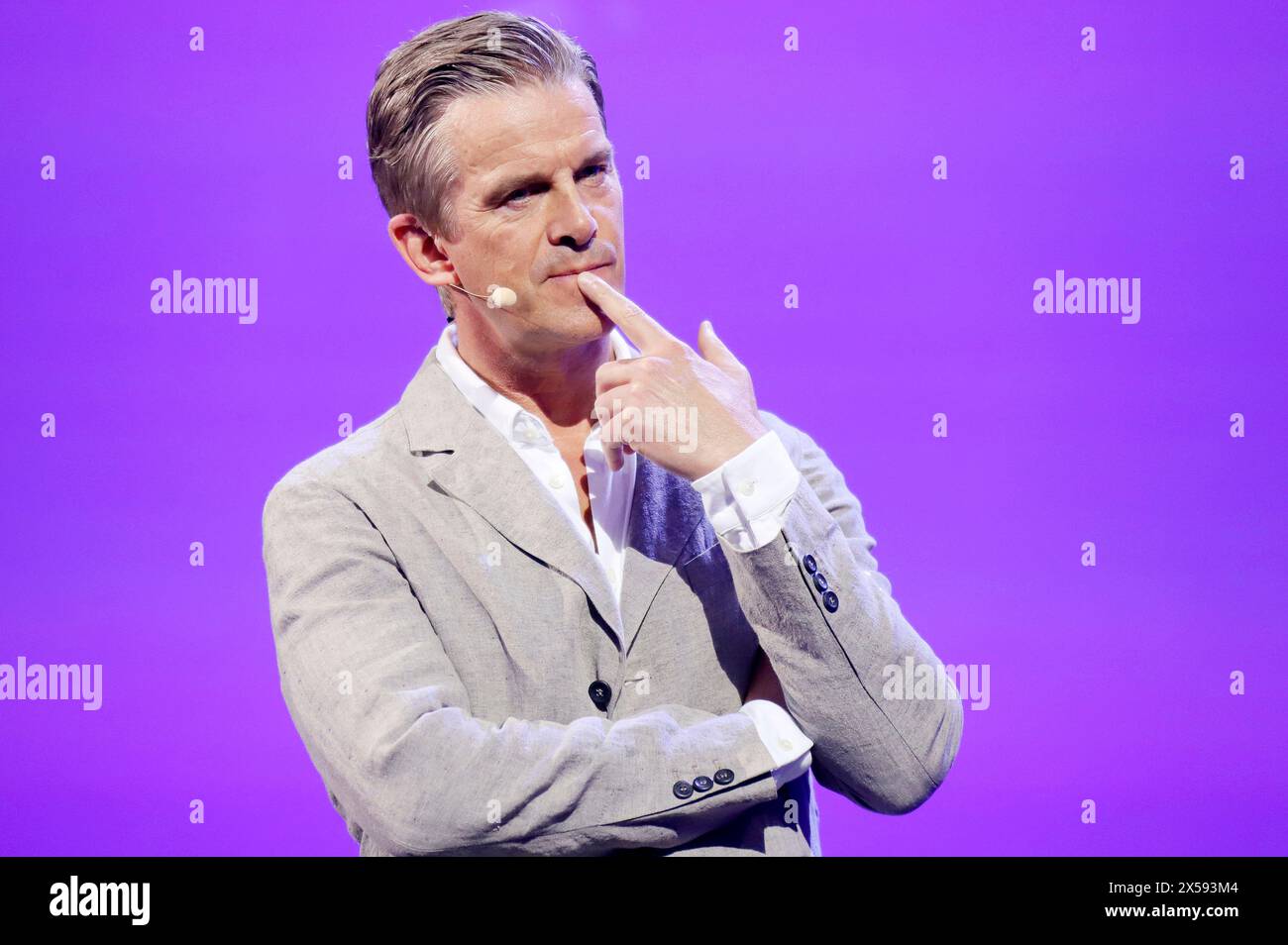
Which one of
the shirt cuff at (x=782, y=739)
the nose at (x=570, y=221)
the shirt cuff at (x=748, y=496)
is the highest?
the nose at (x=570, y=221)

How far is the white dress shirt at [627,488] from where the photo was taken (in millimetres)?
1984

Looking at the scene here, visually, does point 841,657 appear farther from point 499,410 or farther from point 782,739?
point 499,410

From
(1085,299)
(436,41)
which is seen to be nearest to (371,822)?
(436,41)

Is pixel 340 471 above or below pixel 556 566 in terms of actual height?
above

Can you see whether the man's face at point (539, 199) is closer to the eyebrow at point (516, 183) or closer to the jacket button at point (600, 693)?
the eyebrow at point (516, 183)

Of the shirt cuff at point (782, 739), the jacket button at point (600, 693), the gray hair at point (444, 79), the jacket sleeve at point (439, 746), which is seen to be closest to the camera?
the jacket sleeve at point (439, 746)

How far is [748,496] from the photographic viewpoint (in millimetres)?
1984

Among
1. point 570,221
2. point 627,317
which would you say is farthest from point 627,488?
point 570,221

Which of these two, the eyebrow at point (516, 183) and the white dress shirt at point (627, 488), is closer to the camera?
the white dress shirt at point (627, 488)

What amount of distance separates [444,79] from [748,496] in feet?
2.72

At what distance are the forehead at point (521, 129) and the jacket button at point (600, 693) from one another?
0.79 m

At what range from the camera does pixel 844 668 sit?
200 centimetres

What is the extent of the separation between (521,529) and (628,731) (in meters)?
0.36

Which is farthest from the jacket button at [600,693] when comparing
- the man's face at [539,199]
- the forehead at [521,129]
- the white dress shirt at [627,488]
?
the forehead at [521,129]
